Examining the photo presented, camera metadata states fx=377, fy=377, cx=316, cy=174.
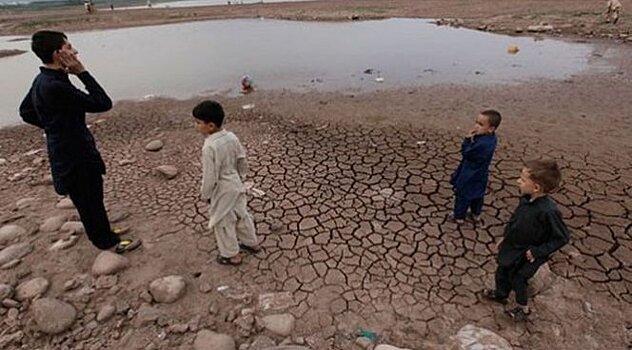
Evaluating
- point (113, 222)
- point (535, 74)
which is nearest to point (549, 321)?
point (113, 222)

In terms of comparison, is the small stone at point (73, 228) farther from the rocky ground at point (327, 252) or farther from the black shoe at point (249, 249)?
the black shoe at point (249, 249)

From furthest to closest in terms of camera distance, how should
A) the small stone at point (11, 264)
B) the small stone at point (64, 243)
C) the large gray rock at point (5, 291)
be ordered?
1. the small stone at point (64, 243)
2. the small stone at point (11, 264)
3. the large gray rock at point (5, 291)

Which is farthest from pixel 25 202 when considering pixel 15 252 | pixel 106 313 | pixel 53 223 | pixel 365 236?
pixel 365 236

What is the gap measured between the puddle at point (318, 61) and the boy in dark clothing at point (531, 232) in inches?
273

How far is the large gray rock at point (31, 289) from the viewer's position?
10.2 feet

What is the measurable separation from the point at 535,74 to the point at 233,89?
767 centimetres

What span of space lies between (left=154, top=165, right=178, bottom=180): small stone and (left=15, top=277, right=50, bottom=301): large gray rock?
203 cm

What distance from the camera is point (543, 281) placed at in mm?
3002

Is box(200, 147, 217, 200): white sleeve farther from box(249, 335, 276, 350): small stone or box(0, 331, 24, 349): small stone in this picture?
box(0, 331, 24, 349): small stone

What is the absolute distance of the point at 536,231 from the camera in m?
2.40

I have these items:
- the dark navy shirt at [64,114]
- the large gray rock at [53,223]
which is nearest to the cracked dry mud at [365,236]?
the large gray rock at [53,223]

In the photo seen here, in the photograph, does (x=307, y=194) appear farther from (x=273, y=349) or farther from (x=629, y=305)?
(x=629, y=305)

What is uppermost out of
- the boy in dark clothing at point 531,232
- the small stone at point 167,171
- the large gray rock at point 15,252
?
the boy in dark clothing at point 531,232

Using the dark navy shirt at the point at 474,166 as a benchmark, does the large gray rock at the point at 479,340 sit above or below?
below
